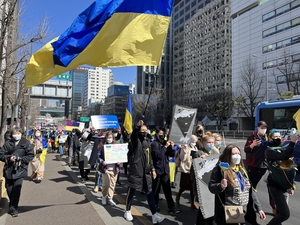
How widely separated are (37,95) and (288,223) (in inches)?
1439

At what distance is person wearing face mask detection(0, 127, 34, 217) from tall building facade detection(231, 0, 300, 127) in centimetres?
3746

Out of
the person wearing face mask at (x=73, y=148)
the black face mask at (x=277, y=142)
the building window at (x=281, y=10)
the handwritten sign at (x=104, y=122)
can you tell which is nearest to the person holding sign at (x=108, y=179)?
the black face mask at (x=277, y=142)

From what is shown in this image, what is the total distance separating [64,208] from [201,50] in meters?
85.8

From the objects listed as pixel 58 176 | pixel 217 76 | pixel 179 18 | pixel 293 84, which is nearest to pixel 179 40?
pixel 179 18

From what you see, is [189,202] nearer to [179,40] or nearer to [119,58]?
[119,58]

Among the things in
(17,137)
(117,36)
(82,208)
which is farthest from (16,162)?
(117,36)

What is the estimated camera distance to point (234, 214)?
10.8 feet

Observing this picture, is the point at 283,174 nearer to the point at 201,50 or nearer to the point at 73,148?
the point at 73,148

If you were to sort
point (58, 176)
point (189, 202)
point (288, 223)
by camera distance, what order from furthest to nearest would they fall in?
point (58, 176) < point (189, 202) < point (288, 223)

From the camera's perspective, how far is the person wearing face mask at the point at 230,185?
339 centimetres

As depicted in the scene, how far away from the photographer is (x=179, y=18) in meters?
107

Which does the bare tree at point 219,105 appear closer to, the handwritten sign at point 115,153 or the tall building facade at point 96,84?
the handwritten sign at point 115,153

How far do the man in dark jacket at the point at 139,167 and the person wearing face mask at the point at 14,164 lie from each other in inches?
85.1

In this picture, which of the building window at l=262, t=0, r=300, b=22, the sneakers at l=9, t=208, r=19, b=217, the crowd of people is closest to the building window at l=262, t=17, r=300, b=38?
the building window at l=262, t=0, r=300, b=22
